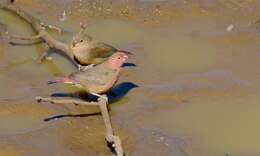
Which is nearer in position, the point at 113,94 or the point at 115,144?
the point at 115,144

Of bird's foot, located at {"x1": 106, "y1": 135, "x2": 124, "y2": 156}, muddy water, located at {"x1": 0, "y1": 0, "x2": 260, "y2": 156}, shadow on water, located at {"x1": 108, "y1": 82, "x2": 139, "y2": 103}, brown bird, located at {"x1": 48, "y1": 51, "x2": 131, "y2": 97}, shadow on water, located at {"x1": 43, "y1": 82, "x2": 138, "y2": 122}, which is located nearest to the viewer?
bird's foot, located at {"x1": 106, "y1": 135, "x2": 124, "y2": 156}

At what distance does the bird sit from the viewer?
8.51 metres

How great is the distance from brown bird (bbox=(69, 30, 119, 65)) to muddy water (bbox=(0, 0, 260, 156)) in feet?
1.05

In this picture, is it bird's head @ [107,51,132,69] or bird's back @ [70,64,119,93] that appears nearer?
bird's back @ [70,64,119,93]

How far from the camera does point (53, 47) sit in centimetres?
918

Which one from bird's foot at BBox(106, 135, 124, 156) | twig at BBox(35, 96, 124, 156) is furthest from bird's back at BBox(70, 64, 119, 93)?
bird's foot at BBox(106, 135, 124, 156)

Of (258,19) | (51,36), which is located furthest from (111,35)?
(258,19)

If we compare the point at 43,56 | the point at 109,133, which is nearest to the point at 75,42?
the point at 43,56

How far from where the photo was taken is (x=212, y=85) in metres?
8.48

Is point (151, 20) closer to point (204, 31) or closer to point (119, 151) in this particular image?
point (204, 31)

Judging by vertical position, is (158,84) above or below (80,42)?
below

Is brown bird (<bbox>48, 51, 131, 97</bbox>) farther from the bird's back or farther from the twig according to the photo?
the twig

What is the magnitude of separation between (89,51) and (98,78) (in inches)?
43.7

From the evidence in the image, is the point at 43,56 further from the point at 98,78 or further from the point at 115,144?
the point at 115,144
